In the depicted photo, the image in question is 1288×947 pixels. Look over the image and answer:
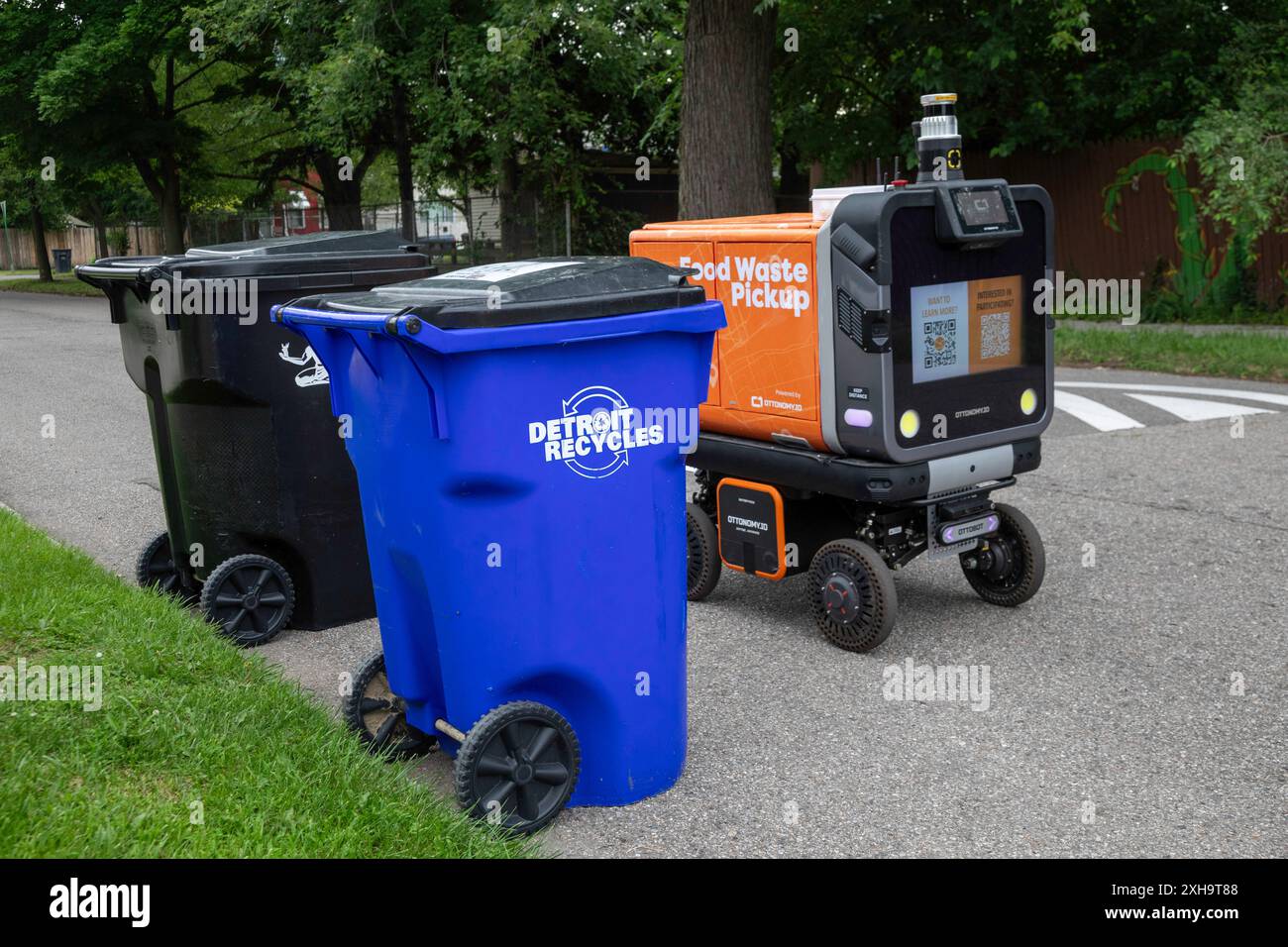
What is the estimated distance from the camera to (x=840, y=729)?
436 centimetres

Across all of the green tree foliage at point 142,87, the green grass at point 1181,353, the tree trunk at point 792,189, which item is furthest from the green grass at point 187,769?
the tree trunk at point 792,189

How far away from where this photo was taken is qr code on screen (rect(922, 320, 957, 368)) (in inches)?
196

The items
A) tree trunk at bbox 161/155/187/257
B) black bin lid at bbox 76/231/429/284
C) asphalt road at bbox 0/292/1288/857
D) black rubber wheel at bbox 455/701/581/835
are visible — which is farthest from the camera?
tree trunk at bbox 161/155/187/257

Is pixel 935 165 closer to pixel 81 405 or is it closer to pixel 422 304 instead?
pixel 422 304

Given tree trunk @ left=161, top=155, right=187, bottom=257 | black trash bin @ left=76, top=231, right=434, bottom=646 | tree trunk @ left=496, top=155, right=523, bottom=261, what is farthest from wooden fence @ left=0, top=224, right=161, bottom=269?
black trash bin @ left=76, top=231, right=434, bottom=646

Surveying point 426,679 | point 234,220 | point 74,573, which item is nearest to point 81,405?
point 74,573

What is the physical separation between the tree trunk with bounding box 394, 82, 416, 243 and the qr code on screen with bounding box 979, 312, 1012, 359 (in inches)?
736

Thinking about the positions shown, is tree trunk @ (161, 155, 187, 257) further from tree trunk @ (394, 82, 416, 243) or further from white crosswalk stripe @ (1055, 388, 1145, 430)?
white crosswalk stripe @ (1055, 388, 1145, 430)

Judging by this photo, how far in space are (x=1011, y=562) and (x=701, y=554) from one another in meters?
1.27

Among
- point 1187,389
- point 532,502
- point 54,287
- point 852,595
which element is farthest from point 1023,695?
point 54,287

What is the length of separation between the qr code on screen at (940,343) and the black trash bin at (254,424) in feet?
6.77

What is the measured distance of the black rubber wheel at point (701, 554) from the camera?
5711 mm
